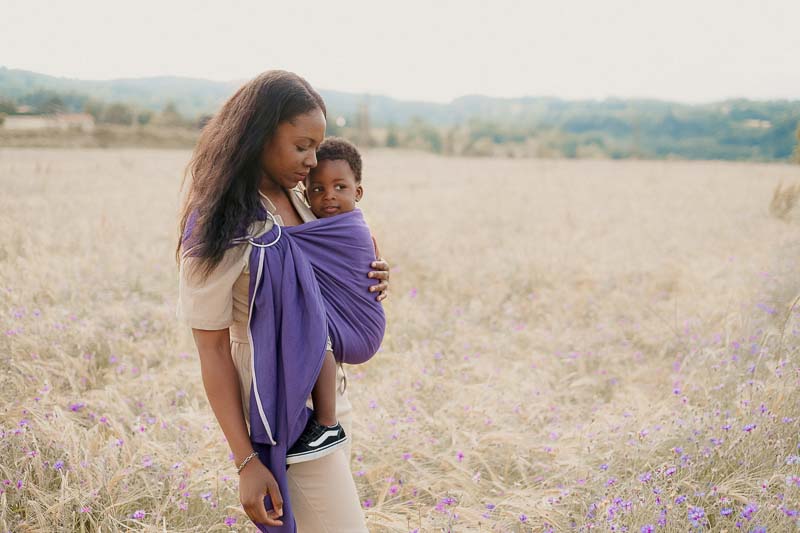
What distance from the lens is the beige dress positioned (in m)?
1.61

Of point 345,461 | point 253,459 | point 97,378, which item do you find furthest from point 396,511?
point 97,378

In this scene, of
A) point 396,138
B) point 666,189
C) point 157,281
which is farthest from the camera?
point 396,138

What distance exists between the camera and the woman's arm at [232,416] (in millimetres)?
1661

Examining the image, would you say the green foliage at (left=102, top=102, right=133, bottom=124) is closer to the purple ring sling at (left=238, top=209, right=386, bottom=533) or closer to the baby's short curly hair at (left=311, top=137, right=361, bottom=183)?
the baby's short curly hair at (left=311, top=137, right=361, bottom=183)

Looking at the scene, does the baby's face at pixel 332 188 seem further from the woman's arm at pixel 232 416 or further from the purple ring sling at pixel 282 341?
the woman's arm at pixel 232 416

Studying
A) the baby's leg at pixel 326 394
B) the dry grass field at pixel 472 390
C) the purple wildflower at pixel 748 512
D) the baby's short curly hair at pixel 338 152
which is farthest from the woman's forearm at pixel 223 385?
the purple wildflower at pixel 748 512

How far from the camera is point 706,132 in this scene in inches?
1945

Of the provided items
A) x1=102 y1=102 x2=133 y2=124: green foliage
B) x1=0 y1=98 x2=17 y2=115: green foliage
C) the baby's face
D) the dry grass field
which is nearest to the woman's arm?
the baby's face

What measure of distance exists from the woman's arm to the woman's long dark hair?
0.73ft

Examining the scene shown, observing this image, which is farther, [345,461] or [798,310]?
[798,310]

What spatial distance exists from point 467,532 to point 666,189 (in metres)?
17.8

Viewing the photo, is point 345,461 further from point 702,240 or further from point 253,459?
point 702,240

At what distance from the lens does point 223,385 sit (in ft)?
5.48

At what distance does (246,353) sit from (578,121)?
111390mm
